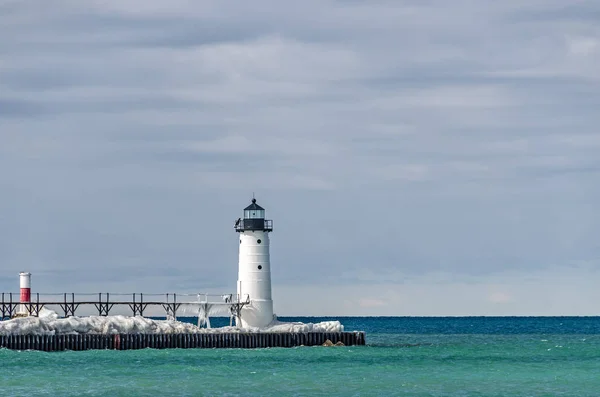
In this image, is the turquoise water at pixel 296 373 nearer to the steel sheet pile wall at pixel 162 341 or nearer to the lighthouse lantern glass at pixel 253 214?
the steel sheet pile wall at pixel 162 341

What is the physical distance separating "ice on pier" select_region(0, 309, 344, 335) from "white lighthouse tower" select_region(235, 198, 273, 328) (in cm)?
124

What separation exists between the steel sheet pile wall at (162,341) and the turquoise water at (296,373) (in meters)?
1.03

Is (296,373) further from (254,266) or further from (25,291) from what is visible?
(25,291)

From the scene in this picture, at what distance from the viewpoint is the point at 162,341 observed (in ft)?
254

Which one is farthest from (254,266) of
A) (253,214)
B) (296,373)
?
(296,373)

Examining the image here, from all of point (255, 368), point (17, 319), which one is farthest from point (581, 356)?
point (17, 319)

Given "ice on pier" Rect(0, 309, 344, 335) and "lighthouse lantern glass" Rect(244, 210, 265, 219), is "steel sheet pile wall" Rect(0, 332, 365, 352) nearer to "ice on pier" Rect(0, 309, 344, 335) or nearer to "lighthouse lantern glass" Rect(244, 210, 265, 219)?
"ice on pier" Rect(0, 309, 344, 335)

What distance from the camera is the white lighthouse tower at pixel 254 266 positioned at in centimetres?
Result: 7800

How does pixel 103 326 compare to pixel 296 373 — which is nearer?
pixel 296 373

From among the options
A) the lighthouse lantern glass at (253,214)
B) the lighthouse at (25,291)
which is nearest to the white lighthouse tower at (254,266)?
Result: the lighthouse lantern glass at (253,214)

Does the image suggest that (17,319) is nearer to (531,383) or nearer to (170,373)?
(170,373)

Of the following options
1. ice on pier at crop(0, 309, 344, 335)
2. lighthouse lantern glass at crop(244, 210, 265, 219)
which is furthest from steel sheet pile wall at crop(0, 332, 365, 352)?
lighthouse lantern glass at crop(244, 210, 265, 219)

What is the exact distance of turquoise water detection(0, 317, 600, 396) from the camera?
54.8 metres

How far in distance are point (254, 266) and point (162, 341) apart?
7.92m
